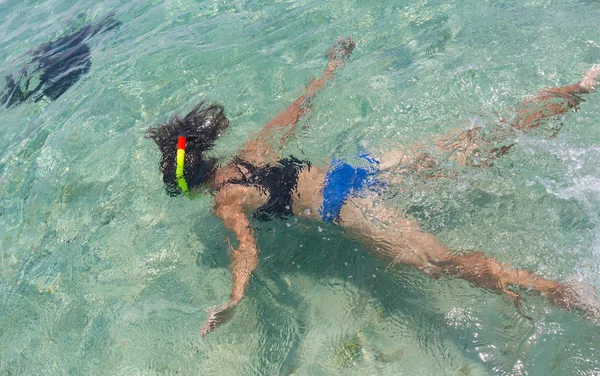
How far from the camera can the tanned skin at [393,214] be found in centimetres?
371

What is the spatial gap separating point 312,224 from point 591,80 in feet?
12.5

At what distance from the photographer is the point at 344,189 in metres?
4.27

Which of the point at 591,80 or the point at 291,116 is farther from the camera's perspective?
the point at 291,116

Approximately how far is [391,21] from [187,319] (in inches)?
234

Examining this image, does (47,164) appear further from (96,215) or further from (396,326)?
(396,326)

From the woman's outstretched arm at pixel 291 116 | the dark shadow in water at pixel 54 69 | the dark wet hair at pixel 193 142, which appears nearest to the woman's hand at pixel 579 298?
the woman's outstretched arm at pixel 291 116

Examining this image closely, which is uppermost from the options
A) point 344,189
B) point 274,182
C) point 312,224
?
point 274,182

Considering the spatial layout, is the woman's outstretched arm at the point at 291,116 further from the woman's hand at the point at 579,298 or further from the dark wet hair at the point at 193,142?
the woman's hand at the point at 579,298

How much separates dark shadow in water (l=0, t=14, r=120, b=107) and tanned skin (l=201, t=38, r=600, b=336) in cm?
566

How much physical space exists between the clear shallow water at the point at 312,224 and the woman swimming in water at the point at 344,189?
0.15 metres

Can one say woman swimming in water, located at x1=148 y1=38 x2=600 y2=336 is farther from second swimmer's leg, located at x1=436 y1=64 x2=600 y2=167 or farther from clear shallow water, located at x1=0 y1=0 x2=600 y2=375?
clear shallow water, located at x1=0 y1=0 x2=600 y2=375

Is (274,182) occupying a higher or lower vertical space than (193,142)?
lower

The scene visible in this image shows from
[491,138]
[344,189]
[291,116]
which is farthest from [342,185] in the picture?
[491,138]

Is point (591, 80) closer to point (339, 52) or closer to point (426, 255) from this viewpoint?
point (426, 255)
